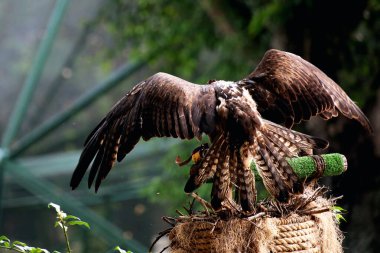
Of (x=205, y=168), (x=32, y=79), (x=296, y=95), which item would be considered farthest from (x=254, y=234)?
(x=32, y=79)

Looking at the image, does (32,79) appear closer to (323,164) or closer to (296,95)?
(296,95)

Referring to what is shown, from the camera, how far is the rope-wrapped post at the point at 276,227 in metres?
4.09

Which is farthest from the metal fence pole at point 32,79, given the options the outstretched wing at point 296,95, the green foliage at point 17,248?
the green foliage at point 17,248

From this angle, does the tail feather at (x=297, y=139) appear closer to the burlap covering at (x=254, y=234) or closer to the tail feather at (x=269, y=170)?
the tail feather at (x=269, y=170)

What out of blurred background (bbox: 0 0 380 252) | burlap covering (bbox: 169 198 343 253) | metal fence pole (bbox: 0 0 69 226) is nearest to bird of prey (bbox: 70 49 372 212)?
burlap covering (bbox: 169 198 343 253)

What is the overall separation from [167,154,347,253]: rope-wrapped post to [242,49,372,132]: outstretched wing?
0.65 metres

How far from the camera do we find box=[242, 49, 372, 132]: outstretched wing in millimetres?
5062

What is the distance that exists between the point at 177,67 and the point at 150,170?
8.64 ft

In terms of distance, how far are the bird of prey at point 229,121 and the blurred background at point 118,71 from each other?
537cm

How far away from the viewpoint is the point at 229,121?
493 centimetres

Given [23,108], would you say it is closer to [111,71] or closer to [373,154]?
[111,71]

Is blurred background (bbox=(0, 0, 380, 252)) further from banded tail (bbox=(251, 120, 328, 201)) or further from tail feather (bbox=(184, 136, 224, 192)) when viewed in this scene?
tail feather (bbox=(184, 136, 224, 192))

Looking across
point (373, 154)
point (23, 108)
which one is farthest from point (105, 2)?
point (373, 154)

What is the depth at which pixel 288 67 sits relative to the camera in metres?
5.21
